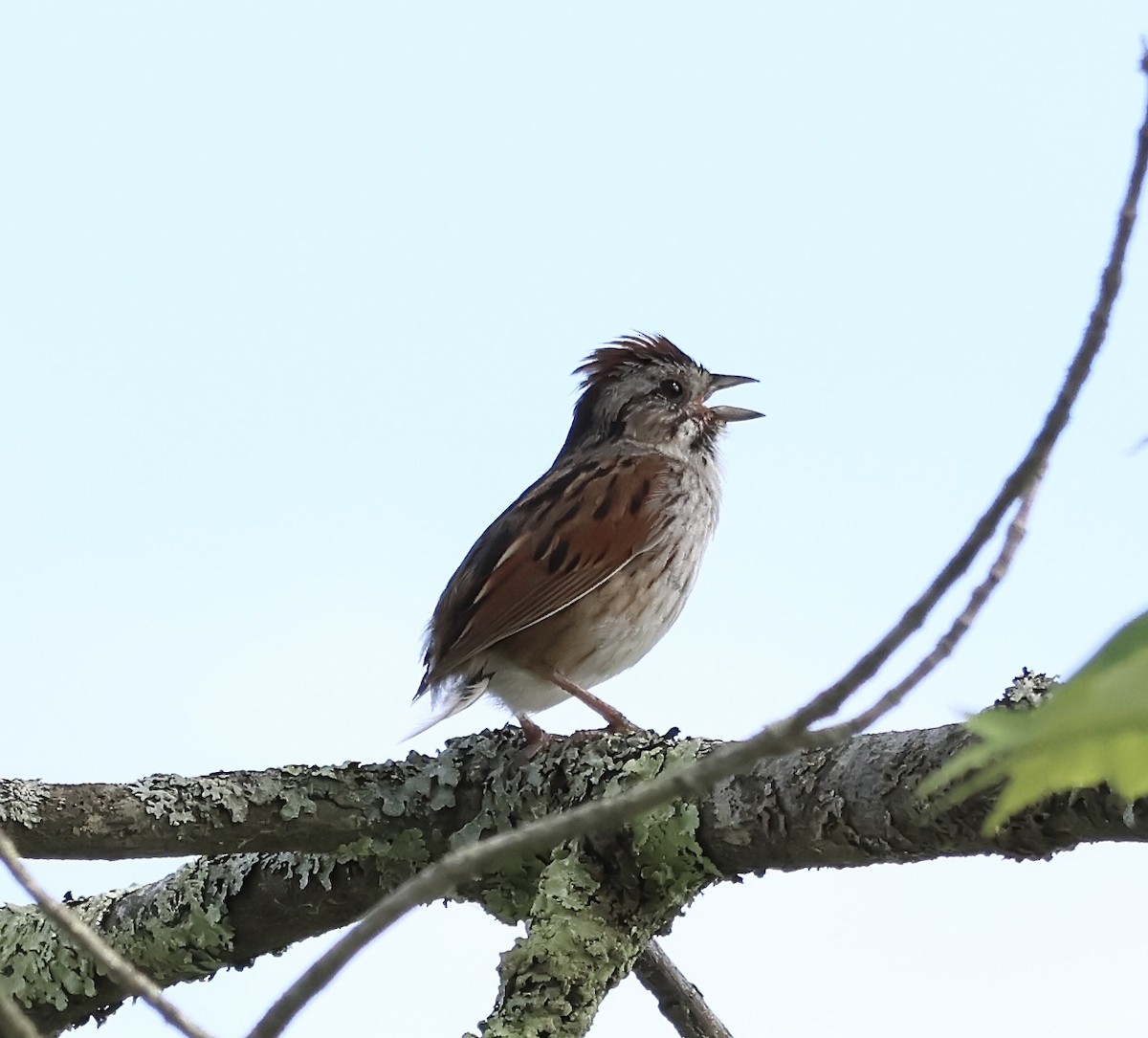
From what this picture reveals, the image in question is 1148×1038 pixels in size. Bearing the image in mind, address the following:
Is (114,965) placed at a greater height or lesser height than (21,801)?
lesser

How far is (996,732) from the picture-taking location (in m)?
1.07

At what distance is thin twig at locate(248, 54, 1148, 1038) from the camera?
154 cm

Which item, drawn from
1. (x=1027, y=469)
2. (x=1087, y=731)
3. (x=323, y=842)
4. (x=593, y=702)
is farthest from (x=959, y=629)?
(x=593, y=702)

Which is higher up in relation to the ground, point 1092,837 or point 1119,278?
point 1119,278

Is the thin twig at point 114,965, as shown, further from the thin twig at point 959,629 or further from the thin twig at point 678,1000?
the thin twig at point 678,1000

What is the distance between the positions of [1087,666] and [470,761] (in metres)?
3.37

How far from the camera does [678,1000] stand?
14.0ft

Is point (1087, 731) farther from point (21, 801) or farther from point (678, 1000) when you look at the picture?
point (678, 1000)

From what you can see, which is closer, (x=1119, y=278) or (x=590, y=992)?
(x=1119, y=278)

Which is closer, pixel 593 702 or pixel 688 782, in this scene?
pixel 688 782

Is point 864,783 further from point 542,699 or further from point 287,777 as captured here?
point 542,699

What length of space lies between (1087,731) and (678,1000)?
347 centimetres

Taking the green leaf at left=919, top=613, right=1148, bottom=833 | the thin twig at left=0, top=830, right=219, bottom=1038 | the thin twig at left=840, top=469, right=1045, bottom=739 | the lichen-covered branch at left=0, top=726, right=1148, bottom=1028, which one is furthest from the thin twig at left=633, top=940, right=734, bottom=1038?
the green leaf at left=919, top=613, right=1148, bottom=833

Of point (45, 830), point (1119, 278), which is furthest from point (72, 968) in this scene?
point (1119, 278)
